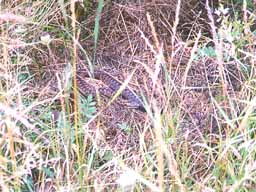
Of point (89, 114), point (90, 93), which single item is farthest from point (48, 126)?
point (90, 93)

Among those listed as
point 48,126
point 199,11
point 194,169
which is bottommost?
point 194,169

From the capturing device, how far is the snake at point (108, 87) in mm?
2064

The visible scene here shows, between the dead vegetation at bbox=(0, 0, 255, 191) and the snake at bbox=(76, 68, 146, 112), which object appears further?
the snake at bbox=(76, 68, 146, 112)

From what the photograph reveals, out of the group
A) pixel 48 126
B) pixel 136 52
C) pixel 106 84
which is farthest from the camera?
pixel 136 52

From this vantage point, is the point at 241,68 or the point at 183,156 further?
the point at 241,68

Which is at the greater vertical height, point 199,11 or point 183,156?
point 199,11

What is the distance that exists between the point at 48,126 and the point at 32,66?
18.6 inches

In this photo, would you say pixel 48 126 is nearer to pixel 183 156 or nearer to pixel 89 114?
pixel 89 114

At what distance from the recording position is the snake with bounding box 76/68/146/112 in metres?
2.06

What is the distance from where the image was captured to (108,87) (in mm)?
2170

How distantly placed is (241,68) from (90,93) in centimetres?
58

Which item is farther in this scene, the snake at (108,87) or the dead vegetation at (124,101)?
the snake at (108,87)

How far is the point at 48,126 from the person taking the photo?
71.6 inches

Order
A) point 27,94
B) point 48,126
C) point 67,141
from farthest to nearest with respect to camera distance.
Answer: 1. point 27,94
2. point 48,126
3. point 67,141
